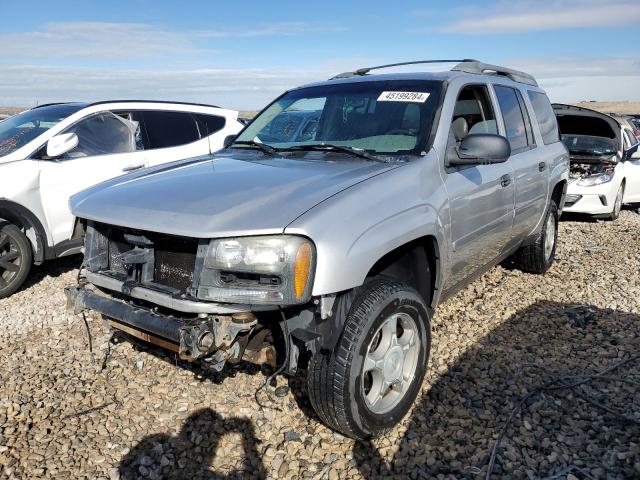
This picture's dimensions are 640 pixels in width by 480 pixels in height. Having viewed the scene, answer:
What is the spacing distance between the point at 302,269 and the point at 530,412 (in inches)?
70.5

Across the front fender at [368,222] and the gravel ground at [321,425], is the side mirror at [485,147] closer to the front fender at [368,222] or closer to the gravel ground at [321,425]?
the front fender at [368,222]

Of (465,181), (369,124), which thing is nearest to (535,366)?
(465,181)

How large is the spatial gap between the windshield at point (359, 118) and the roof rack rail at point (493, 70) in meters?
0.64

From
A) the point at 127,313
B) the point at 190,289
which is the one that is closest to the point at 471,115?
the point at 190,289

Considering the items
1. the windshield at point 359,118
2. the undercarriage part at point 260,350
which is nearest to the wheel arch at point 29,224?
the windshield at point 359,118

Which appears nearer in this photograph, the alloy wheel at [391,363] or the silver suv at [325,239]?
the silver suv at [325,239]

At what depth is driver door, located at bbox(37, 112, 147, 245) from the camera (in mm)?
5543

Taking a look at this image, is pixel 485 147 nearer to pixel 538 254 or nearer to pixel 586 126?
pixel 538 254

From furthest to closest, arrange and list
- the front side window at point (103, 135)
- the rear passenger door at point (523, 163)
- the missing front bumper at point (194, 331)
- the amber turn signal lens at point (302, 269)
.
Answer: the front side window at point (103, 135), the rear passenger door at point (523, 163), the missing front bumper at point (194, 331), the amber turn signal lens at point (302, 269)

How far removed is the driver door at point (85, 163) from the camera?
554 cm

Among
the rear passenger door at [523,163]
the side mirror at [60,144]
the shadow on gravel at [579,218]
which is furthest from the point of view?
the shadow on gravel at [579,218]

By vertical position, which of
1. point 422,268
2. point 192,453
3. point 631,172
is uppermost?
point 631,172

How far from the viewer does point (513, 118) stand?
15.1ft

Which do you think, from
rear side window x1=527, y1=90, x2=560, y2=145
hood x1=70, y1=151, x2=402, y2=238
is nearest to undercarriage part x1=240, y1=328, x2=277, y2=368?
hood x1=70, y1=151, x2=402, y2=238
